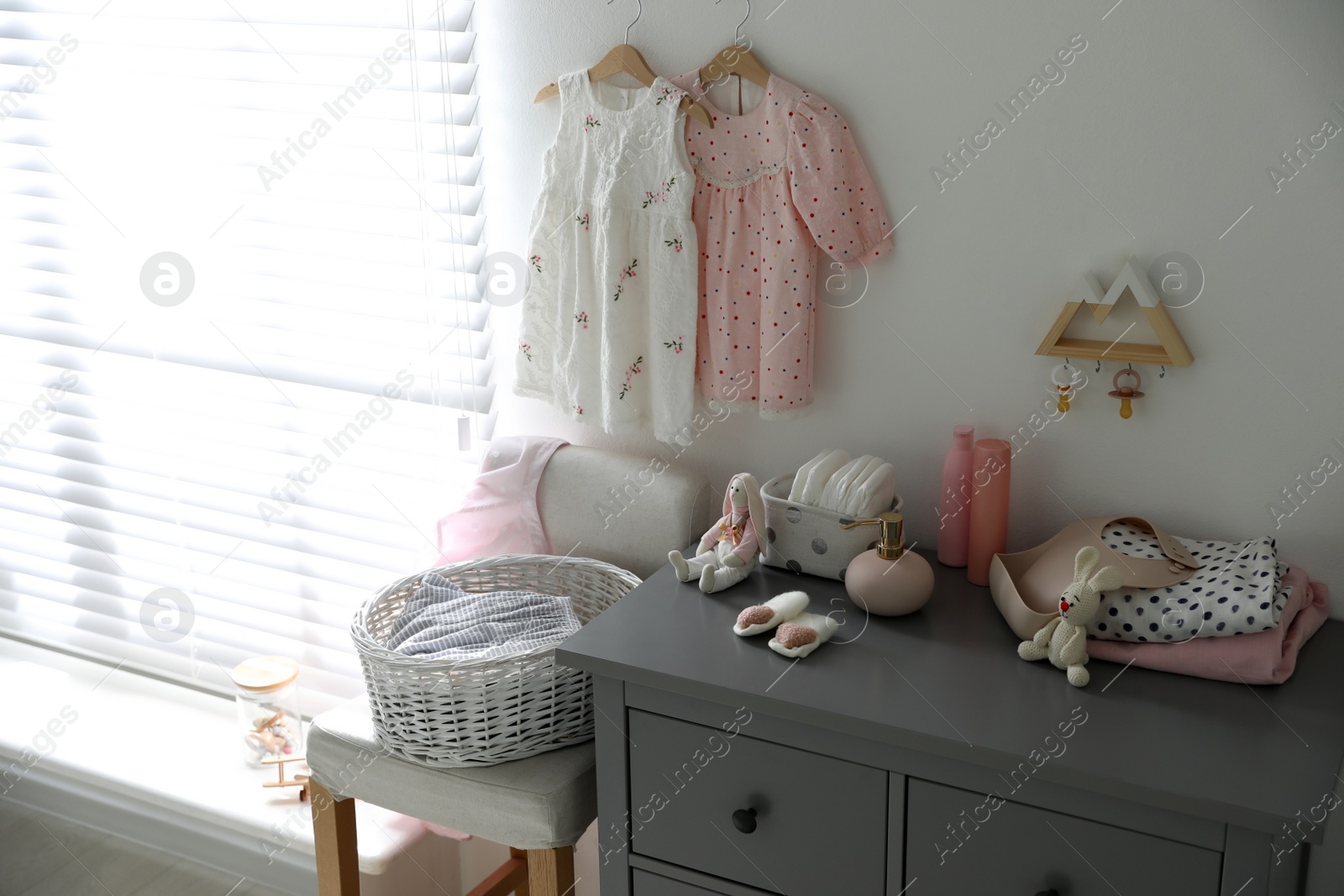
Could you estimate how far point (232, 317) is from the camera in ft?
6.81

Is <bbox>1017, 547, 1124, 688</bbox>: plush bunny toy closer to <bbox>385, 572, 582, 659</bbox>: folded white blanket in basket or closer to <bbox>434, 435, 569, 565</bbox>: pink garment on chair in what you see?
<bbox>385, 572, 582, 659</bbox>: folded white blanket in basket

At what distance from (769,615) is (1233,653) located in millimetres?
521

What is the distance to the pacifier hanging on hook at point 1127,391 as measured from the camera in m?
1.44

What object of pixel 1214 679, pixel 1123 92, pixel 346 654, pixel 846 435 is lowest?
pixel 346 654

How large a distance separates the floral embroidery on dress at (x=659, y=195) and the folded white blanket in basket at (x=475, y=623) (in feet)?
2.00

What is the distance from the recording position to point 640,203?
165 cm

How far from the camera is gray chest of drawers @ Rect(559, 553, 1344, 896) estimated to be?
106cm

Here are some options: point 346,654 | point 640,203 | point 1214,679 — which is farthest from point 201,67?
point 1214,679

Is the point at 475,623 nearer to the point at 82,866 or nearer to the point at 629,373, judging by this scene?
the point at 629,373

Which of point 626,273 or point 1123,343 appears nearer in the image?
point 1123,343

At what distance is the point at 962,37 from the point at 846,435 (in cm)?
58

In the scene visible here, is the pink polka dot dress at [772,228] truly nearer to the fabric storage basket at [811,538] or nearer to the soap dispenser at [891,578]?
the fabric storage basket at [811,538]

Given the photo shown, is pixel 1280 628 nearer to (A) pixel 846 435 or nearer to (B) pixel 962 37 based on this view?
(A) pixel 846 435

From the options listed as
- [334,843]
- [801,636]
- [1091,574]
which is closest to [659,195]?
[801,636]
